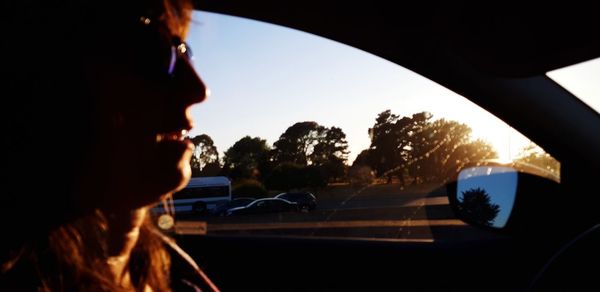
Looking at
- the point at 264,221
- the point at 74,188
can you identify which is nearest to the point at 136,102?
the point at 74,188

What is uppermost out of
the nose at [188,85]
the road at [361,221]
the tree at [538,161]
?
the nose at [188,85]

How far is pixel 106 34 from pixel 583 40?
1.65 m

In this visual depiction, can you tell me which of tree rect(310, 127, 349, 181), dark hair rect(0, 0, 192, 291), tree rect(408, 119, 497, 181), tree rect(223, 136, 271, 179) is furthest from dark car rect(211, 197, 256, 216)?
dark hair rect(0, 0, 192, 291)

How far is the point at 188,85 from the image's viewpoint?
1602mm

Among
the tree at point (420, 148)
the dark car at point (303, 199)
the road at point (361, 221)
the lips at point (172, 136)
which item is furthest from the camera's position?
the dark car at point (303, 199)

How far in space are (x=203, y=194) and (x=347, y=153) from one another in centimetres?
125

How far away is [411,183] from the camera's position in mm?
3605

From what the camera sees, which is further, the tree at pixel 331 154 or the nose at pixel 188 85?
the tree at pixel 331 154

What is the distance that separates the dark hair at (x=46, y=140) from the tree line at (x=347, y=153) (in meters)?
1.87

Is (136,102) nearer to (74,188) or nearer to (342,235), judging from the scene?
(74,188)

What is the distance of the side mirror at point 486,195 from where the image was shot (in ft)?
8.55

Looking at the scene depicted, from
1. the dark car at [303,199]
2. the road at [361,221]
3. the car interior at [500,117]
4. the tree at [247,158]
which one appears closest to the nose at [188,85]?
the car interior at [500,117]

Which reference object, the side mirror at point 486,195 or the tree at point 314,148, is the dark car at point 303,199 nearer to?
the tree at point 314,148

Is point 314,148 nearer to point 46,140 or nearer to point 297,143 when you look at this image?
point 297,143
